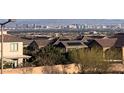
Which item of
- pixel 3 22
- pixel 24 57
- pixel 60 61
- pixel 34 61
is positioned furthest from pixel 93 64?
pixel 3 22

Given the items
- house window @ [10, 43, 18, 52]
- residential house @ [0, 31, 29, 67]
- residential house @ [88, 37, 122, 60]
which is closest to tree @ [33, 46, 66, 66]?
residential house @ [0, 31, 29, 67]

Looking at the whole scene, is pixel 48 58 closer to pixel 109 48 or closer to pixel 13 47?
pixel 13 47

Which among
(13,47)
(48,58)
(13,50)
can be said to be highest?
(13,47)

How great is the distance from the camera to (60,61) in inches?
453

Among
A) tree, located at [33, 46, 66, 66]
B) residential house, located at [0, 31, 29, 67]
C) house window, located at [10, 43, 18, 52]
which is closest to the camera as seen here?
tree, located at [33, 46, 66, 66]

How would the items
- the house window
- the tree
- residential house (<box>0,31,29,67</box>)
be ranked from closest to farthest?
1. the tree
2. residential house (<box>0,31,29,67</box>)
3. the house window

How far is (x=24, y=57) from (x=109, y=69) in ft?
11.9

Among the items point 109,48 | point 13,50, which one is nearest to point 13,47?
point 13,50

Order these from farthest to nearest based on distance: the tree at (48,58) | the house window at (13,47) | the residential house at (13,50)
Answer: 1. the house window at (13,47)
2. the residential house at (13,50)
3. the tree at (48,58)

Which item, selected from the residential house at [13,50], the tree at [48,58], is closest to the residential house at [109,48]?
the tree at [48,58]

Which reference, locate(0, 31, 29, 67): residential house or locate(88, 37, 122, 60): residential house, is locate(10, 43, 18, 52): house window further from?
locate(88, 37, 122, 60): residential house

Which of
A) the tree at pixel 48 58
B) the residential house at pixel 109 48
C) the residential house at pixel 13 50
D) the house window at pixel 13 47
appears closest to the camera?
the tree at pixel 48 58

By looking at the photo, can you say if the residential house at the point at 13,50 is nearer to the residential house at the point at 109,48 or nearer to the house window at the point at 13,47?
the house window at the point at 13,47

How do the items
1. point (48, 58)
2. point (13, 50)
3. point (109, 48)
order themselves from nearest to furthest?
point (48, 58) → point (13, 50) → point (109, 48)
